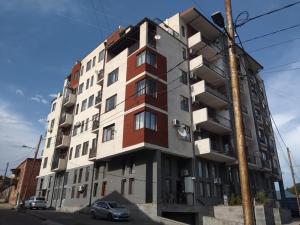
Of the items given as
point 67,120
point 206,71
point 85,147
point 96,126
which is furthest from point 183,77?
point 67,120

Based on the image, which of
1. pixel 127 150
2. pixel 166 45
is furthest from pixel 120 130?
pixel 166 45

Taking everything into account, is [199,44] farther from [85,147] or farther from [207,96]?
[85,147]

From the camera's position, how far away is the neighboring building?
1987 inches

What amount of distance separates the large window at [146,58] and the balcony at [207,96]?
19.4 ft

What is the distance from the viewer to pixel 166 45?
3103 centimetres

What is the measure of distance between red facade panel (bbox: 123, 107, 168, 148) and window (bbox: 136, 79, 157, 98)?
73.2 inches

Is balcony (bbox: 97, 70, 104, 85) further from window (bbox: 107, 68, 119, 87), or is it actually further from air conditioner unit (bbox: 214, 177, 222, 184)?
air conditioner unit (bbox: 214, 177, 222, 184)

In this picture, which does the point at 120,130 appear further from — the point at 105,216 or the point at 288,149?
the point at 288,149

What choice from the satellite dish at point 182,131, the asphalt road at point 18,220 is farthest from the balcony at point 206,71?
the asphalt road at point 18,220

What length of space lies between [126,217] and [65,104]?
26492 mm

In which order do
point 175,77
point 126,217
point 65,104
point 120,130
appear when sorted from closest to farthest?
point 126,217 → point 120,130 → point 175,77 → point 65,104

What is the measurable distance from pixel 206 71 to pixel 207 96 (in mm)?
→ 3458

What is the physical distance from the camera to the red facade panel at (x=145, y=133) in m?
24.2

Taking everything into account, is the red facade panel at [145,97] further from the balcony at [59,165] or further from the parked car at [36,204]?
the parked car at [36,204]
